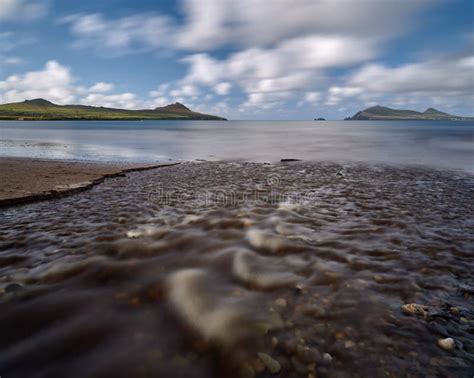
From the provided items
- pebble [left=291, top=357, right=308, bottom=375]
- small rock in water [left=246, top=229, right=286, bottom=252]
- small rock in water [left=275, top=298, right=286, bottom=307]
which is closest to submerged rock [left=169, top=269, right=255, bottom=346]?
small rock in water [left=275, top=298, right=286, bottom=307]

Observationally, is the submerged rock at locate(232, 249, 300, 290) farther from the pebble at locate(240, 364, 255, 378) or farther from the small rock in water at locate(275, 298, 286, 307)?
the pebble at locate(240, 364, 255, 378)

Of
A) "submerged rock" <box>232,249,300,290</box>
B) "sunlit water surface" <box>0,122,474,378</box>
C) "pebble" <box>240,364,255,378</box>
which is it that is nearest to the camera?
"pebble" <box>240,364,255,378</box>

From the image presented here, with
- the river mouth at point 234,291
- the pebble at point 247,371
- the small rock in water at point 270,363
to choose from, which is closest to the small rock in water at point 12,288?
the river mouth at point 234,291

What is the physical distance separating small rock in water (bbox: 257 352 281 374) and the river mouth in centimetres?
2

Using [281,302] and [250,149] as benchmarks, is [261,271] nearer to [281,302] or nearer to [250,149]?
[281,302]

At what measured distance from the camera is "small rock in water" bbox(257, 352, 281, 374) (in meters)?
3.65

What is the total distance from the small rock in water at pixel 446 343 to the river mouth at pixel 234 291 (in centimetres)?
3

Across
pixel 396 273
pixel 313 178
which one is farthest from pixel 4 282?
pixel 313 178

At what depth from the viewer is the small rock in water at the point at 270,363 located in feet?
12.0

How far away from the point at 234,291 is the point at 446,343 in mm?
3507

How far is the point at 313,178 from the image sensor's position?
18.5 meters

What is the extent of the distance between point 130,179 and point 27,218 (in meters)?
8.55

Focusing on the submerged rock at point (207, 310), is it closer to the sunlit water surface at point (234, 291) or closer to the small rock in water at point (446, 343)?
the sunlit water surface at point (234, 291)

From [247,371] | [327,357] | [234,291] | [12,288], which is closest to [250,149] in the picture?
[234,291]
